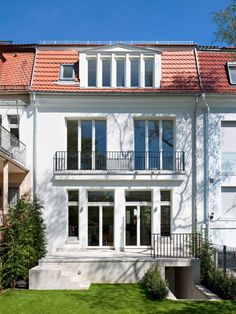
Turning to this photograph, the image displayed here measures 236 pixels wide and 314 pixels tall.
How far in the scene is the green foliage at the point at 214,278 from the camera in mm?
12839

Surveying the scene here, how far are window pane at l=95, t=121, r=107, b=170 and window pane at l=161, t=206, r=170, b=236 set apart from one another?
11.6ft

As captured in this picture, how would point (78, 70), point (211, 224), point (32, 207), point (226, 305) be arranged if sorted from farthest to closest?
point (78, 70) < point (211, 224) < point (32, 207) < point (226, 305)

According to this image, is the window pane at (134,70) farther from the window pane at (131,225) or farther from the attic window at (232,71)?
the window pane at (131,225)

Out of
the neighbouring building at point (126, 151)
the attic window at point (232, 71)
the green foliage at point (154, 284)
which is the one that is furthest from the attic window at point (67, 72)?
the green foliage at point (154, 284)

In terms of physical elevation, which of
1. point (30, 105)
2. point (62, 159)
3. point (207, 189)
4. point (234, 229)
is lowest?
point (234, 229)

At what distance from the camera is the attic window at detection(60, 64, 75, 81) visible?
779 inches

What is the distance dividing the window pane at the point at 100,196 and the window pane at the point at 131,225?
37.8 inches

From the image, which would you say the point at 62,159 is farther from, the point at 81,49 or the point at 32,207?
the point at 81,49

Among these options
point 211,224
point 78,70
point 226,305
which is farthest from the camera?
point 78,70

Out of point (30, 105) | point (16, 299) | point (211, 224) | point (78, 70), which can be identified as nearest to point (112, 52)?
point (78, 70)

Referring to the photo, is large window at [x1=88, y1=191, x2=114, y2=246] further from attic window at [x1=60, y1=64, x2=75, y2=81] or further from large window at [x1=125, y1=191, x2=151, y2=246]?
attic window at [x1=60, y1=64, x2=75, y2=81]

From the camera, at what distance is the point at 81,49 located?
2073 centimetres

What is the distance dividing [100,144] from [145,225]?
4445mm

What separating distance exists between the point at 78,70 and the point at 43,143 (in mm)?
4143
